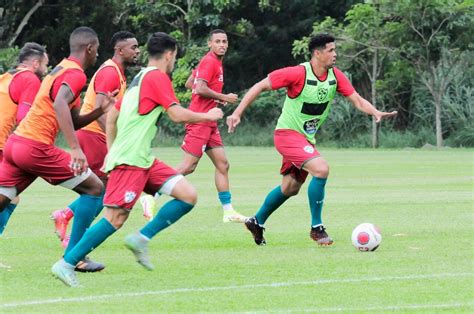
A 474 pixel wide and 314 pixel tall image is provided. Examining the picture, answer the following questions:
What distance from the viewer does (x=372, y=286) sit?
866cm

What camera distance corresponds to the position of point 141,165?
903 centimetres

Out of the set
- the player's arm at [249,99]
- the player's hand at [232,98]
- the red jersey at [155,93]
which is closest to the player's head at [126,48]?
the player's arm at [249,99]

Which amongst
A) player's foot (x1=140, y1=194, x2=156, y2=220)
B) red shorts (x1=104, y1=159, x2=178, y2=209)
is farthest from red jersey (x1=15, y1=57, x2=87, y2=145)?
player's foot (x1=140, y1=194, x2=156, y2=220)

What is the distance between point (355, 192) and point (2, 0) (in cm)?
2752

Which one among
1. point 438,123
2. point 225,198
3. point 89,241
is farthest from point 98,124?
point 438,123

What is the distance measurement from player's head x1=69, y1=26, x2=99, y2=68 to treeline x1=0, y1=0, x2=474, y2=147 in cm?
2687

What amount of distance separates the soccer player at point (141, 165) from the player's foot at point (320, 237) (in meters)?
2.74

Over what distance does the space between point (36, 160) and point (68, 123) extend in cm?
56

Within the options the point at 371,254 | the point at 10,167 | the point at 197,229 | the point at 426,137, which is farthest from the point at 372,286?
the point at 426,137

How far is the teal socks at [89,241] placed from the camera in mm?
8829

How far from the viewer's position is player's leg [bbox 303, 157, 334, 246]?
1166 cm

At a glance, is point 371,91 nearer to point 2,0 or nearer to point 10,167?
point 2,0

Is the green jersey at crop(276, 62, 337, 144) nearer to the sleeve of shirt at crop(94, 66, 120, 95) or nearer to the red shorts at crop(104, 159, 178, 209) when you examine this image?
the sleeve of shirt at crop(94, 66, 120, 95)

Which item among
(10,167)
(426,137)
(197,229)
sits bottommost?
(426,137)
